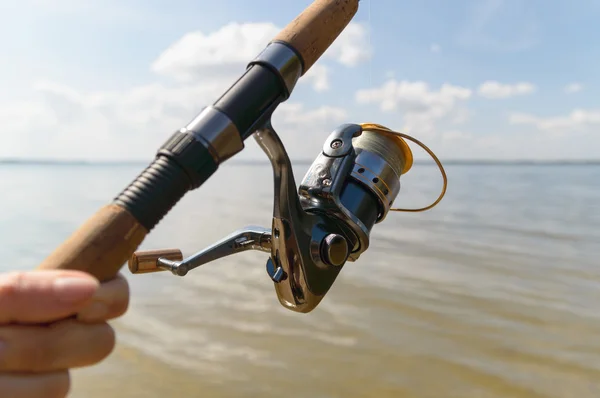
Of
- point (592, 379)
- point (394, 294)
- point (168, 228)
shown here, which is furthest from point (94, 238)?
point (168, 228)

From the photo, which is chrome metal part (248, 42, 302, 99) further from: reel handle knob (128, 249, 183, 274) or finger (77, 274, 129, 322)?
reel handle knob (128, 249, 183, 274)

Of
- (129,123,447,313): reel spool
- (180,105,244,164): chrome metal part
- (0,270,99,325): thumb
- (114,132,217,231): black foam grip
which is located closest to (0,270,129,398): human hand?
(0,270,99,325): thumb

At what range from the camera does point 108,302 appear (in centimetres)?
53

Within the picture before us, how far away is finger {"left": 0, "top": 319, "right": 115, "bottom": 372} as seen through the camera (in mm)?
458

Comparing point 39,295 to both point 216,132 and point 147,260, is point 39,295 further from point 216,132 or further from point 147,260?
point 147,260

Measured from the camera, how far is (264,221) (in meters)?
7.25

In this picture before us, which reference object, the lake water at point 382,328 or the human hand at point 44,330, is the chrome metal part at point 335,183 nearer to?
the human hand at point 44,330

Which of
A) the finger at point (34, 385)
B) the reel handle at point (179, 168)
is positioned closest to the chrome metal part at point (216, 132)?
the reel handle at point (179, 168)

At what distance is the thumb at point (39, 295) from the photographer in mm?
442

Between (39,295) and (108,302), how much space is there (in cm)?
9

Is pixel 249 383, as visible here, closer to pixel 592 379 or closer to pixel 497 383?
pixel 497 383

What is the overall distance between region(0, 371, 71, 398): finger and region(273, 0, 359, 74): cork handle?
0.57 metres

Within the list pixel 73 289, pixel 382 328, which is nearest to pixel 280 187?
pixel 73 289

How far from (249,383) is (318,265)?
74.0 inches
